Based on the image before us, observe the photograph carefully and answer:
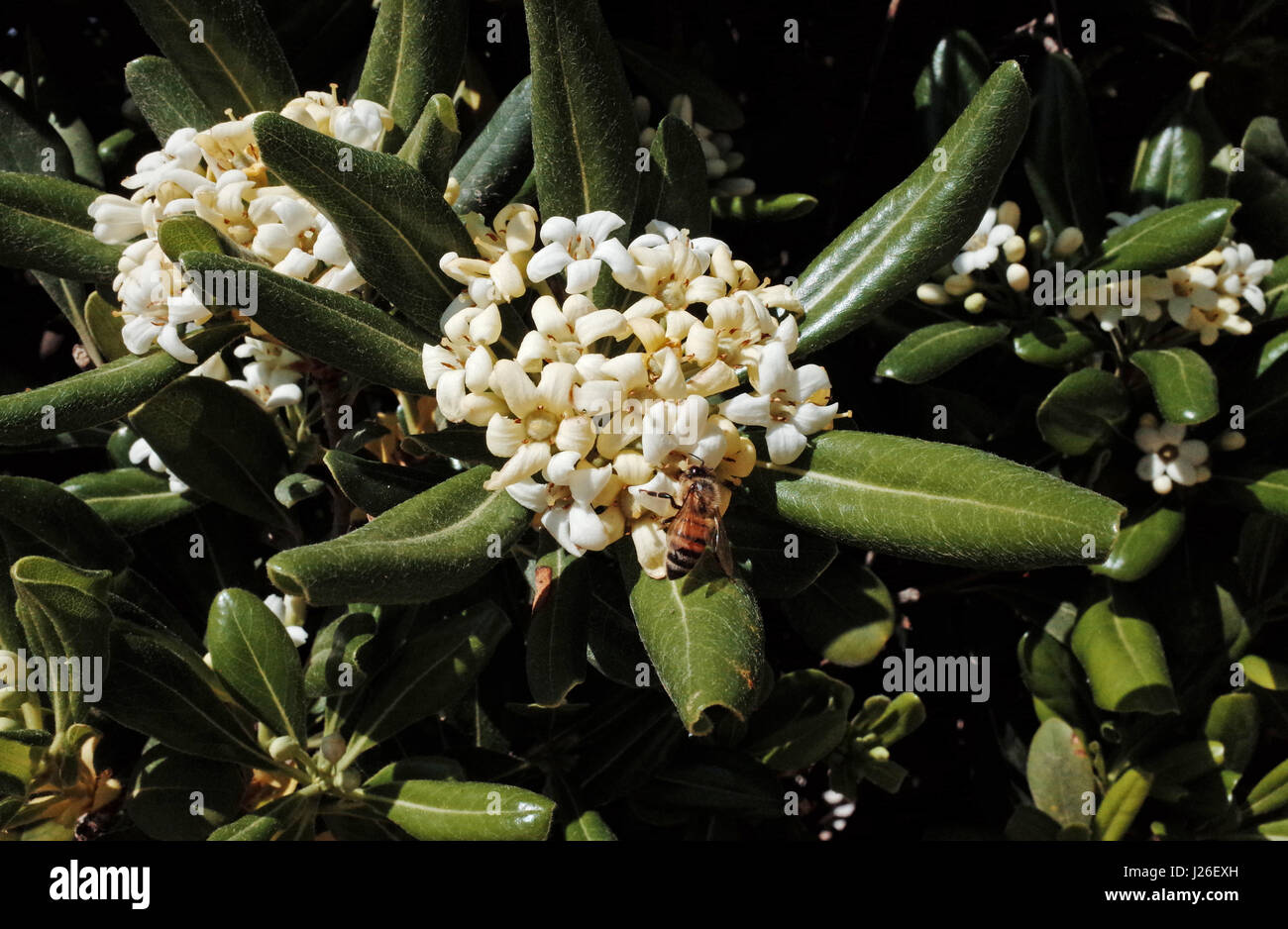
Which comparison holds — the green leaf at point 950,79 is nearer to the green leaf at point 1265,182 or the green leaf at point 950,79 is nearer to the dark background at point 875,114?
the dark background at point 875,114

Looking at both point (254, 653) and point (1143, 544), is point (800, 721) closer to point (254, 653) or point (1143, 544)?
point (1143, 544)

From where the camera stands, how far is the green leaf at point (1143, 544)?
2812 millimetres

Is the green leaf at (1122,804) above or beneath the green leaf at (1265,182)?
beneath

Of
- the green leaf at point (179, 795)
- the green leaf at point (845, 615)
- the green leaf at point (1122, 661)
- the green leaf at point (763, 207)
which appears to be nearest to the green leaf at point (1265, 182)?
the green leaf at point (1122, 661)

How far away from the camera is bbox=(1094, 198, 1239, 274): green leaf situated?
2604 millimetres

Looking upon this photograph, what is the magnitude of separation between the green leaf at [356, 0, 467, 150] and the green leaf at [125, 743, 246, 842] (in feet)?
4.62

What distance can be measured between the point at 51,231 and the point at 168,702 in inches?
39.4

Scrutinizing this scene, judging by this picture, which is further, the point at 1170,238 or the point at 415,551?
the point at 1170,238

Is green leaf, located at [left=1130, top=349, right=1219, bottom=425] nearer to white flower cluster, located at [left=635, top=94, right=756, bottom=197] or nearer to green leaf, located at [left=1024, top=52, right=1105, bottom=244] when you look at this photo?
green leaf, located at [left=1024, top=52, right=1105, bottom=244]

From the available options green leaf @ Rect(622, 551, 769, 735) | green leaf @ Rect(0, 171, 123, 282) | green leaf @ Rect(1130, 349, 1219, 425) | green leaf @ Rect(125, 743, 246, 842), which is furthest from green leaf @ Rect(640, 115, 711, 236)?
green leaf @ Rect(125, 743, 246, 842)

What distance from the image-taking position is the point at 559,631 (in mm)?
2080

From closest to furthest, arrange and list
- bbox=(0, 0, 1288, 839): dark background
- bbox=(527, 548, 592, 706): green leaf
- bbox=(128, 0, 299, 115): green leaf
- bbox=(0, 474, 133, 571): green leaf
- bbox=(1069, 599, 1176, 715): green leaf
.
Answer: bbox=(527, 548, 592, 706): green leaf
bbox=(128, 0, 299, 115): green leaf
bbox=(0, 474, 133, 571): green leaf
bbox=(1069, 599, 1176, 715): green leaf
bbox=(0, 0, 1288, 839): dark background

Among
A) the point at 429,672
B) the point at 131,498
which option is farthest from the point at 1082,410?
the point at 131,498

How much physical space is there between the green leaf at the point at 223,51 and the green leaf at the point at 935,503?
1.35 metres
